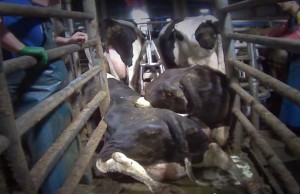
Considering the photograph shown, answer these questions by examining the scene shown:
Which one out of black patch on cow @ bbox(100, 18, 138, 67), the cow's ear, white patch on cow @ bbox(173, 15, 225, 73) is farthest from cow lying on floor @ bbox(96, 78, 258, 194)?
black patch on cow @ bbox(100, 18, 138, 67)

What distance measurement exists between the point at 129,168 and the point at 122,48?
74.3 inches

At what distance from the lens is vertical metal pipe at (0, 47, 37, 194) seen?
3.30 ft

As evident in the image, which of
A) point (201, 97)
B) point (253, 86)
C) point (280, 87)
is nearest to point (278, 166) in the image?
point (280, 87)

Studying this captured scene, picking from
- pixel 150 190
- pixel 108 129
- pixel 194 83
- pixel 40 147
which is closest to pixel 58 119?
pixel 40 147

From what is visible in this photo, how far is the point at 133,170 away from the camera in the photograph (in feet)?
6.40

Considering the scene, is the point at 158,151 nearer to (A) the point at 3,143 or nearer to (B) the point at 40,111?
(B) the point at 40,111

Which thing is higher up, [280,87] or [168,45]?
[168,45]

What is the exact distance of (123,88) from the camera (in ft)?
9.71

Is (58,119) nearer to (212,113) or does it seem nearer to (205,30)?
(212,113)

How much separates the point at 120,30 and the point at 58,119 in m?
1.98

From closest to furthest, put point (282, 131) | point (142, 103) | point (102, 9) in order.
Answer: point (282, 131), point (142, 103), point (102, 9)

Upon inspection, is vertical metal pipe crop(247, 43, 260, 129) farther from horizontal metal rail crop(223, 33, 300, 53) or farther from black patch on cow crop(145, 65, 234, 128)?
horizontal metal rail crop(223, 33, 300, 53)

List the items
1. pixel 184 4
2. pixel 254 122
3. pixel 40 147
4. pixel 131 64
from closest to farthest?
1. pixel 40 147
2. pixel 254 122
3. pixel 131 64
4. pixel 184 4

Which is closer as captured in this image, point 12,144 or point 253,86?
point 12,144
